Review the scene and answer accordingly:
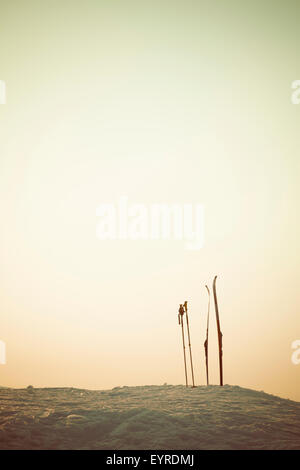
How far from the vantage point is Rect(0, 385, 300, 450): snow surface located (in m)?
8.18

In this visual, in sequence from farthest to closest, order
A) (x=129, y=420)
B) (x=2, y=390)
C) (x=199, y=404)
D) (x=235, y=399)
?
1. (x=2, y=390)
2. (x=235, y=399)
3. (x=199, y=404)
4. (x=129, y=420)

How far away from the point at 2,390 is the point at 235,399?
971 centimetres

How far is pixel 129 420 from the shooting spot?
9.69 metres

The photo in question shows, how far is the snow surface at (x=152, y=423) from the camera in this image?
818 centimetres

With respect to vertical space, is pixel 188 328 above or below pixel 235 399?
above

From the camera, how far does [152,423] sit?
953 centimetres

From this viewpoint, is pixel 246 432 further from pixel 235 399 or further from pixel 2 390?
pixel 2 390
